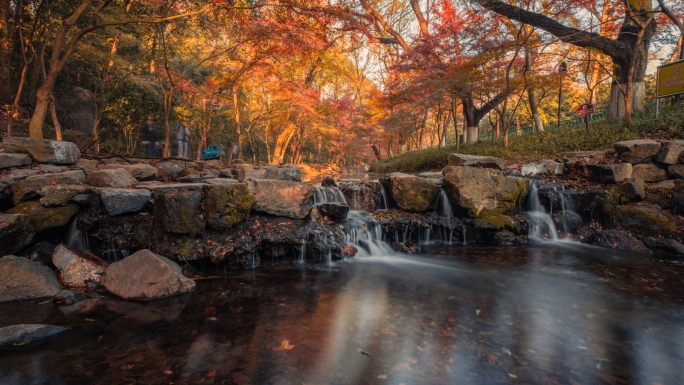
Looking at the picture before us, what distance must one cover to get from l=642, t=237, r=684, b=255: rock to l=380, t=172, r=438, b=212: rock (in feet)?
14.0

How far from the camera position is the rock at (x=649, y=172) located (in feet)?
24.2

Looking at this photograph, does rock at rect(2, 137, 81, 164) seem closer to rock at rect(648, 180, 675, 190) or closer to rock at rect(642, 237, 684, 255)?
rock at rect(642, 237, 684, 255)

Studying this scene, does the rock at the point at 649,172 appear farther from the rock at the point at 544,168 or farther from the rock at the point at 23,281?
the rock at the point at 23,281

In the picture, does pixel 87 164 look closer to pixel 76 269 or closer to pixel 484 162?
pixel 76 269

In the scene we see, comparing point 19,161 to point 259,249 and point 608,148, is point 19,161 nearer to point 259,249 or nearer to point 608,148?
point 259,249

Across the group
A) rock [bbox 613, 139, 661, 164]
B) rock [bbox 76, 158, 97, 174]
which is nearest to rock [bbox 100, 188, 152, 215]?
rock [bbox 76, 158, 97, 174]

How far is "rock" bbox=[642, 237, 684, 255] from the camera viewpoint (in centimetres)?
594

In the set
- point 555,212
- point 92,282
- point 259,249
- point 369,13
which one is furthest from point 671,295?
point 369,13

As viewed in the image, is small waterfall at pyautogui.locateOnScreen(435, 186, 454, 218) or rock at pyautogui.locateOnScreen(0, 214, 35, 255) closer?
rock at pyautogui.locateOnScreen(0, 214, 35, 255)

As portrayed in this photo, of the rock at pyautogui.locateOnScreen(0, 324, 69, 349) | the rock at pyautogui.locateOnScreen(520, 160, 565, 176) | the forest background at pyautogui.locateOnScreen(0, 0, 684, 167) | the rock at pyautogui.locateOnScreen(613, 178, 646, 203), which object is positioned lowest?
the rock at pyautogui.locateOnScreen(0, 324, 69, 349)

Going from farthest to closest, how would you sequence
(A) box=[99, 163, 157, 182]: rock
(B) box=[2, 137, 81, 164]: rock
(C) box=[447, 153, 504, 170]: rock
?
(C) box=[447, 153, 504, 170]: rock < (A) box=[99, 163, 157, 182]: rock < (B) box=[2, 137, 81, 164]: rock

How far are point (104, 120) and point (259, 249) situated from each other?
14.5 m

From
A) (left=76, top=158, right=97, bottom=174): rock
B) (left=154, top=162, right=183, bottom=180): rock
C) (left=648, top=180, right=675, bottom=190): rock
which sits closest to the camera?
(left=76, top=158, right=97, bottom=174): rock

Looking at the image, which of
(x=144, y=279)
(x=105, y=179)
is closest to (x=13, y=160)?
(x=105, y=179)
